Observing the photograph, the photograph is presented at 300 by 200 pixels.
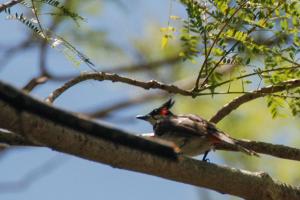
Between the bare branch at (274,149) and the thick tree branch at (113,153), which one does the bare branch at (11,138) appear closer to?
the thick tree branch at (113,153)

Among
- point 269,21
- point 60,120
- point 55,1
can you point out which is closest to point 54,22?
point 55,1

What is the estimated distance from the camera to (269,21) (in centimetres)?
404

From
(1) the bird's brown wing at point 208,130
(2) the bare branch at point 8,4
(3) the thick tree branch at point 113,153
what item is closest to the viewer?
(3) the thick tree branch at point 113,153

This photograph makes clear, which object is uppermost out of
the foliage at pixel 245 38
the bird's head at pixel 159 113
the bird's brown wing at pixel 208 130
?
the foliage at pixel 245 38

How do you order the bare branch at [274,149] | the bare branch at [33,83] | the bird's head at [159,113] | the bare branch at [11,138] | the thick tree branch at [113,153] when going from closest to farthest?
the thick tree branch at [113,153] → the bare branch at [11,138] → the bare branch at [33,83] → the bare branch at [274,149] → the bird's head at [159,113]

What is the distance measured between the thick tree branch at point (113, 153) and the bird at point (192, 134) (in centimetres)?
80

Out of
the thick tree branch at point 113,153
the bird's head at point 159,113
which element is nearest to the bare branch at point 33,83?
the thick tree branch at point 113,153

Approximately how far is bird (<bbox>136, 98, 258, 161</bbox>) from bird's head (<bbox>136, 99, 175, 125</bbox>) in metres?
0.38

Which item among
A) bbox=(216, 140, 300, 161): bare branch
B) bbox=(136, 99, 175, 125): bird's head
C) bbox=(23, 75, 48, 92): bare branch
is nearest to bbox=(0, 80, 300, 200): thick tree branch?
bbox=(216, 140, 300, 161): bare branch

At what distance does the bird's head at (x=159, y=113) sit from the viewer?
644 centimetres

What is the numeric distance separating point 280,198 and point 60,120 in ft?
7.49

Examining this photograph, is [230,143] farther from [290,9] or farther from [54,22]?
[54,22]

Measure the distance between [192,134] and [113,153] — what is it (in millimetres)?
2455

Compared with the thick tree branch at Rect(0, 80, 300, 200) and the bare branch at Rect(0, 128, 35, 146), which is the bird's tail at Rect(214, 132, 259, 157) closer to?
the thick tree branch at Rect(0, 80, 300, 200)
